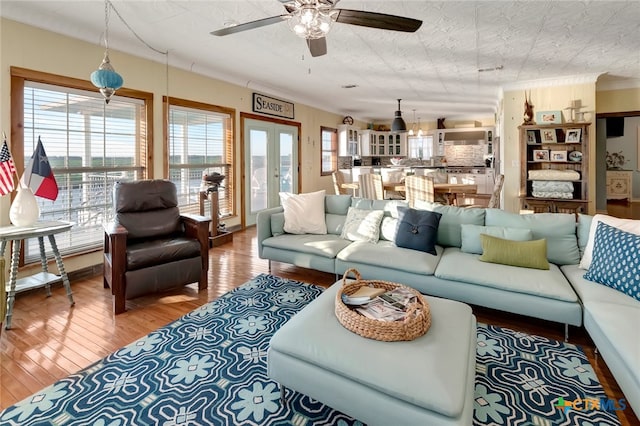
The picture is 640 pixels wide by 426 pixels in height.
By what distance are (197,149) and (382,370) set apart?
459cm

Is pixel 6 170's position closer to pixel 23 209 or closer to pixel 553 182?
pixel 23 209

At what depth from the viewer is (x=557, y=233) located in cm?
280

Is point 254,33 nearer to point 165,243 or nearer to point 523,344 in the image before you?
point 165,243

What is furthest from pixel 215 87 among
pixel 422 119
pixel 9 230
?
pixel 422 119

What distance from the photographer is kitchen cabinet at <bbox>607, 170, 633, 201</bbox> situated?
862 centimetres

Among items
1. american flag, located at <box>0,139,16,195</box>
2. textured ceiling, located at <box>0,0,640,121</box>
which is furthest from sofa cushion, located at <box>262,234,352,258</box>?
american flag, located at <box>0,139,16,195</box>

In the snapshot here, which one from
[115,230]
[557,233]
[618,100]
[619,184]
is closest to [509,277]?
[557,233]

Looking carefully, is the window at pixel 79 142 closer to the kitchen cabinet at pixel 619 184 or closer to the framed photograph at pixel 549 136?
the framed photograph at pixel 549 136

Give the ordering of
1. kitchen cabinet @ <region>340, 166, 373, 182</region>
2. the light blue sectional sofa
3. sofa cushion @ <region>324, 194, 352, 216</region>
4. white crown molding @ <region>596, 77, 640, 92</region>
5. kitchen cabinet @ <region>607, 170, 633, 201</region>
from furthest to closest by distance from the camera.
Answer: kitchen cabinet @ <region>340, 166, 373, 182</region> < kitchen cabinet @ <region>607, 170, 633, 201</region> < white crown molding @ <region>596, 77, 640, 92</region> < sofa cushion @ <region>324, 194, 352, 216</region> < the light blue sectional sofa

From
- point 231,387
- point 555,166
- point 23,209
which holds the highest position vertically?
point 555,166

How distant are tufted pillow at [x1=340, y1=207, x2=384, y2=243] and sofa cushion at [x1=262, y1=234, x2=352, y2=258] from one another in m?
0.10

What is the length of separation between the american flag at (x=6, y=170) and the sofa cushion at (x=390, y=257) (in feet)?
9.57

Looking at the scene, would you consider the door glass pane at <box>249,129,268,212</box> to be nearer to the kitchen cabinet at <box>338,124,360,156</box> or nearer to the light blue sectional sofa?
the light blue sectional sofa

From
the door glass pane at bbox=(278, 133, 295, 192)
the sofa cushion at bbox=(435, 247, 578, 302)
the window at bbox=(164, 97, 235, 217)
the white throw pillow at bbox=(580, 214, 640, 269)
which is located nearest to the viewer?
the sofa cushion at bbox=(435, 247, 578, 302)
